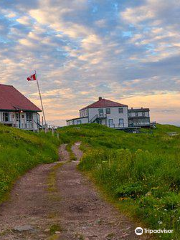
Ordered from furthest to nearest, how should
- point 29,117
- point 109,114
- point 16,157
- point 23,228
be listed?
1. point 109,114
2. point 29,117
3. point 16,157
4. point 23,228

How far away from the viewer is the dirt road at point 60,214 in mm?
7082

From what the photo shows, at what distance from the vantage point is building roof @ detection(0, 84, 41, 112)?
50875mm

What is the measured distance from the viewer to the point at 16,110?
5094 centimetres

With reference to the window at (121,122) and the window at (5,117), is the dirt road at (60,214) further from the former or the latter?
the window at (121,122)

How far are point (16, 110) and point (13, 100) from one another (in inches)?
133

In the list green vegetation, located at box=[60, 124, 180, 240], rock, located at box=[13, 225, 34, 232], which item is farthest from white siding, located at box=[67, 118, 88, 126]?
rock, located at box=[13, 225, 34, 232]

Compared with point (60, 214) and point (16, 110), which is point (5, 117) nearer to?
point (16, 110)

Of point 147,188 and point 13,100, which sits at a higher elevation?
point 13,100

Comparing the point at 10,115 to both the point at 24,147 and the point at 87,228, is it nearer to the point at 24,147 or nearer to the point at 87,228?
the point at 24,147

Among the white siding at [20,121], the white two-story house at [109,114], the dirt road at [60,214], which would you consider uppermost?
the white two-story house at [109,114]

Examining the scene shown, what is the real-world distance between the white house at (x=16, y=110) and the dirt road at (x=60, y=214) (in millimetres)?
36562

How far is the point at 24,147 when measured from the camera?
2361 centimetres

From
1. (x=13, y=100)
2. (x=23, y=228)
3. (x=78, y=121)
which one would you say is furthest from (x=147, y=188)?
(x=78, y=121)

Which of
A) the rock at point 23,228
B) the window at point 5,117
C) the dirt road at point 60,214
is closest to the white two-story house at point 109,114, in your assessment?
the window at point 5,117
